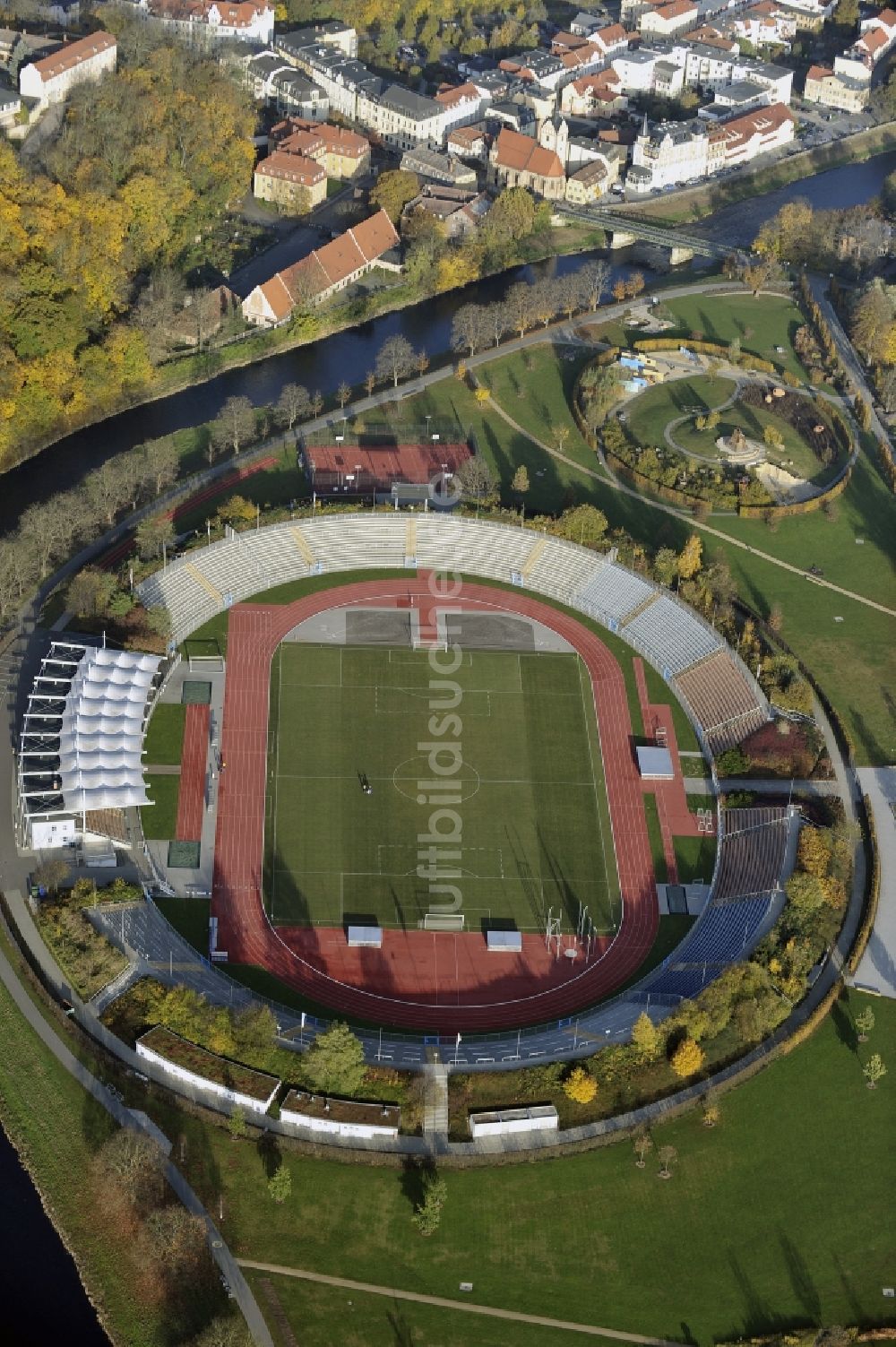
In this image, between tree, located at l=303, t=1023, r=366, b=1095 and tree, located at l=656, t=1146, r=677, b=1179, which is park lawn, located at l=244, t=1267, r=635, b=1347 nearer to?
tree, located at l=656, t=1146, r=677, b=1179

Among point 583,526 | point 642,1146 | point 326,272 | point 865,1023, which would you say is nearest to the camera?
point 642,1146

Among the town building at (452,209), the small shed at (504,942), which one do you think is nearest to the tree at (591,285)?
the town building at (452,209)

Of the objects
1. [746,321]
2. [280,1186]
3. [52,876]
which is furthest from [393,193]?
[280,1186]

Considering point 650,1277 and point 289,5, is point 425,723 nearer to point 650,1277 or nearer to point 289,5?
point 650,1277

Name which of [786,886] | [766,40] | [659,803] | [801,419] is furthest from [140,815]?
[766,40]

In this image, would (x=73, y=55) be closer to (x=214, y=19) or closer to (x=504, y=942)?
(x=214, y=19)

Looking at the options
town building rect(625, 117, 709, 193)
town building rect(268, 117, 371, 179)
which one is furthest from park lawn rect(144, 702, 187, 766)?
town building rect(625, 117, 709, 193)
